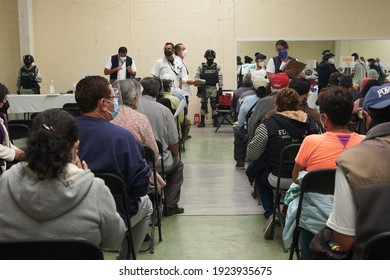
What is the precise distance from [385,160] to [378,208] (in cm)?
16

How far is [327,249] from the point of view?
1878 mm

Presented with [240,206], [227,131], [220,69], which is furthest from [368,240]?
[220,69]

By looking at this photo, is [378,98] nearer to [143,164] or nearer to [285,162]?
[143,164]

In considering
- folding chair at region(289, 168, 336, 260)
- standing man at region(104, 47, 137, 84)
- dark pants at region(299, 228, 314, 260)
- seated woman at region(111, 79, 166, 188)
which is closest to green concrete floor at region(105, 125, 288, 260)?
seated woman at region(111, 79, 166, 188)

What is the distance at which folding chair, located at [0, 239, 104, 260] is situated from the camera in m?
1.62

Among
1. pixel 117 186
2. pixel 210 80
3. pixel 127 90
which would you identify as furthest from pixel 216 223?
pixel 210 80

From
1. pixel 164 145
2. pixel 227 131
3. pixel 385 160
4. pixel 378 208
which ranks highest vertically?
pixel 385 160

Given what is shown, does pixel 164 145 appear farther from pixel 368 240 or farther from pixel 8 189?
pixel 368 240

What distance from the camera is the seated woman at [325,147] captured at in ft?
8.84

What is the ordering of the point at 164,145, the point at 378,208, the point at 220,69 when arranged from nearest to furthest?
the point at 378,208
the point at 164,145
the point at 220,69

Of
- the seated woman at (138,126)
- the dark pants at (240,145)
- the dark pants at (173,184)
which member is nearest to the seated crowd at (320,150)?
the dark pants at (240,145)

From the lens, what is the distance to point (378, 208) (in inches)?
62.4

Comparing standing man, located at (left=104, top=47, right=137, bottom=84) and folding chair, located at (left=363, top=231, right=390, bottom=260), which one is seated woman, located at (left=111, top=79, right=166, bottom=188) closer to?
folding chair, located at (left=363, top=231, right=390, bottom=260)

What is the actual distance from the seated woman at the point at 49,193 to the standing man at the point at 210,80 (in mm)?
8760
